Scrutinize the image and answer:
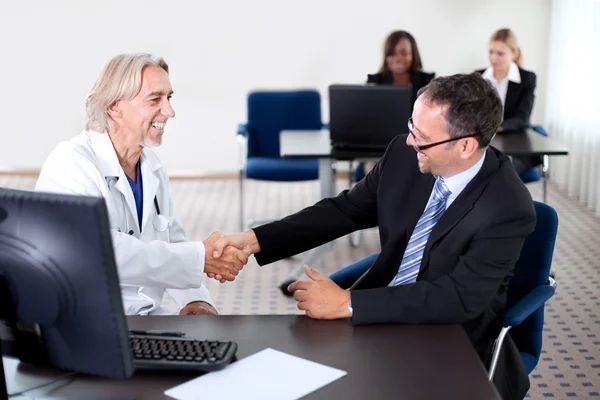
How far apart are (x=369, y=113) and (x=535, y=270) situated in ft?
7.05

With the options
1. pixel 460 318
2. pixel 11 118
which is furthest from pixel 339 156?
pixel 11 118

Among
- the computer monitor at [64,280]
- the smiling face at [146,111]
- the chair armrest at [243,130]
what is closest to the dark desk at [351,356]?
the computer monitor at [64,280]

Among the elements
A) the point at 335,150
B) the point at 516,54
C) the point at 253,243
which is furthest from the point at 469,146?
the point at 516,54

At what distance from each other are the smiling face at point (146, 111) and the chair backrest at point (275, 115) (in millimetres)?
3106

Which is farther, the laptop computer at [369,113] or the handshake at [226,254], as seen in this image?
the laptop computer at [369,113]

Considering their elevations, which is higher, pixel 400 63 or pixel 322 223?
pixel 400 63

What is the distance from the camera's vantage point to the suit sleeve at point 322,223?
8.62 ft

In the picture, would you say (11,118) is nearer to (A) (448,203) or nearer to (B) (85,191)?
(B) (85,191)

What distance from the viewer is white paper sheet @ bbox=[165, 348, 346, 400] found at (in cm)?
167

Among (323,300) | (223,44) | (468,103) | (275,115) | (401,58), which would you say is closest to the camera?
(323,300)

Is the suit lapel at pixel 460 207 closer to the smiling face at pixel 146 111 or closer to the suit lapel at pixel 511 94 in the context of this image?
the smiling face at pixel 146 111

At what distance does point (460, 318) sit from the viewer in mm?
2107

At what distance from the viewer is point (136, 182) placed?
2.75 metres

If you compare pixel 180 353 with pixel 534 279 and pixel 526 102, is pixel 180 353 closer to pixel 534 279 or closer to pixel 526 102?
pixel 534 279
